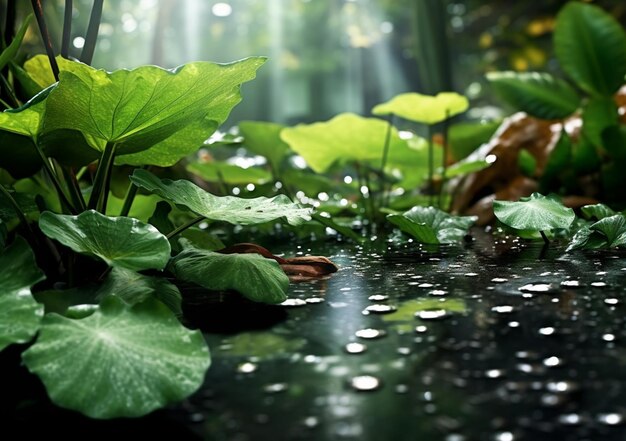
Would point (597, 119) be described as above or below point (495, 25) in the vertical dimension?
below

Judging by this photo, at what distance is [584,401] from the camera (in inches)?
15.1

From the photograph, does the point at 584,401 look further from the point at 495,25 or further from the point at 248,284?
the point at 495,25

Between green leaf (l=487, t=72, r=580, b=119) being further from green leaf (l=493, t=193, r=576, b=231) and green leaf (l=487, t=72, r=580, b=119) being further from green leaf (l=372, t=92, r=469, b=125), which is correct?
green leaf (l=493, t=193, r=576, b=231)

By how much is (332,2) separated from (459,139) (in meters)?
9.69

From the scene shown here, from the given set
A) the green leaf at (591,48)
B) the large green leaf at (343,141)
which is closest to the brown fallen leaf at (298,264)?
the large green leaf at (343,141)

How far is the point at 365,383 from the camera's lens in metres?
0.41

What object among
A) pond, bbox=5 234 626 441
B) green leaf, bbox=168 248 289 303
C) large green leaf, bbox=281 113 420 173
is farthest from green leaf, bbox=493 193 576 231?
large green leaf, bbox=281 113 420 173

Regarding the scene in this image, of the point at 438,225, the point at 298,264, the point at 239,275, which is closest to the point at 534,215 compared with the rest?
the point at 438,225

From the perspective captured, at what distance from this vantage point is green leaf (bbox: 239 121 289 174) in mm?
1303

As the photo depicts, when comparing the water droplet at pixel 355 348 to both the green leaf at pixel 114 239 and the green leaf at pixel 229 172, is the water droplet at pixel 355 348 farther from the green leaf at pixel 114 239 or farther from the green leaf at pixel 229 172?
the green leaf at pixel 229 172

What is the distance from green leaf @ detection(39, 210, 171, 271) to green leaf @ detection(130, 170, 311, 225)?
59 mm

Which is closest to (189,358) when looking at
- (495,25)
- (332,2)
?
(495,25)

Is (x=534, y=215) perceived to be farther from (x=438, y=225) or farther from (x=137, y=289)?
(x=137, y=289)

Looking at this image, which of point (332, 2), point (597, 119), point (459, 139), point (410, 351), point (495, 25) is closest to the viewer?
point (410, 351)
